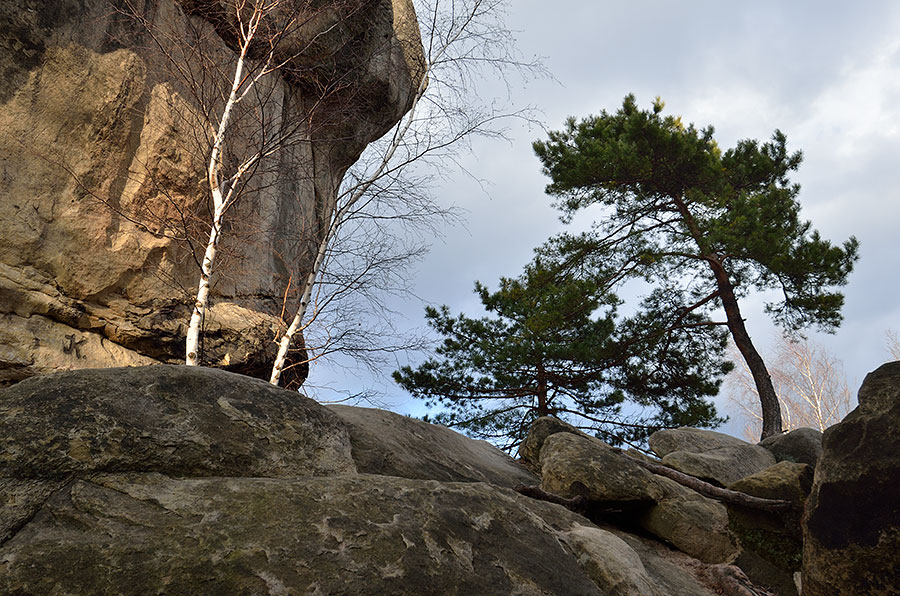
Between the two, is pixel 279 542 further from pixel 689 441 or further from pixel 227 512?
pixel 689 441

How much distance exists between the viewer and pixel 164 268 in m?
7.26

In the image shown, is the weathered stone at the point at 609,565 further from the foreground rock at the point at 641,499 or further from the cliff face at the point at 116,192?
the cliff face at the point at 116,192

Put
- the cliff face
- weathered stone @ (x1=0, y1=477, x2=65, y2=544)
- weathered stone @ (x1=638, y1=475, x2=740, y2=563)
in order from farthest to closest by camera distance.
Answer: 1. the cliff face
2. weathered stone @ (x1=638, y1=475, x2=740, y2=563)
3. weathered stone @ (x1=0, y1=477, x2=65, y2=544)

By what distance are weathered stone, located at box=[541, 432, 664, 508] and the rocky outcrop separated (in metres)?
1.26

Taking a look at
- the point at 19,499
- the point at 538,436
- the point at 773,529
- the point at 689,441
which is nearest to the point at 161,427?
the point at 19,499

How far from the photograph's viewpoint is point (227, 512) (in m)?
2.47

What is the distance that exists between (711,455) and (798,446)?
181 centimetres

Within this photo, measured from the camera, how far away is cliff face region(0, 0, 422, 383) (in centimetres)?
623

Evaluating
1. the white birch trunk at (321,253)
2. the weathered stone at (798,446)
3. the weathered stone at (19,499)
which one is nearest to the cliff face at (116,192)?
the white birch trunk at (321,253)

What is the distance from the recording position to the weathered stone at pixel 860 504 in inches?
127

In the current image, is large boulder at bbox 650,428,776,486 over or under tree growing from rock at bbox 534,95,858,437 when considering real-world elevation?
under

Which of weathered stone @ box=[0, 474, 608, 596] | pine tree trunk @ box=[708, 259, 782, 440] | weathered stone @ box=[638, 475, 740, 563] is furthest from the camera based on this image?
pine tree trunk @ box=[708, 259, 782, 440]

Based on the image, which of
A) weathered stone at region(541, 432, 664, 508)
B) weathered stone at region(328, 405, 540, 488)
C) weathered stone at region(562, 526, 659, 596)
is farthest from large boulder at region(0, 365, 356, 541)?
weathered stone at region(541, 432, 664, 508)

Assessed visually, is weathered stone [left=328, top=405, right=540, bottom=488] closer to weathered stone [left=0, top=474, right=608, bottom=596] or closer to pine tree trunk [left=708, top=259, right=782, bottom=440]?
weathered stone [left=0, top=474, right=608, bottom=596]
